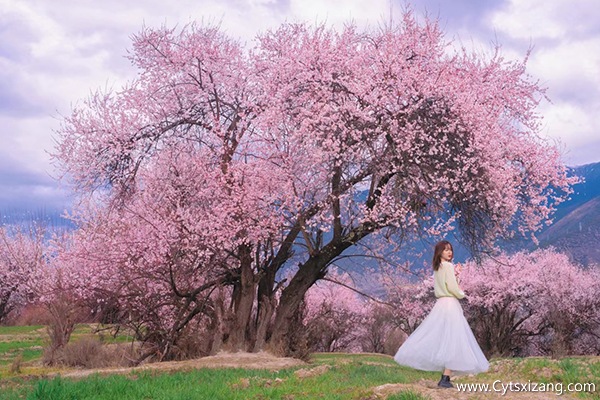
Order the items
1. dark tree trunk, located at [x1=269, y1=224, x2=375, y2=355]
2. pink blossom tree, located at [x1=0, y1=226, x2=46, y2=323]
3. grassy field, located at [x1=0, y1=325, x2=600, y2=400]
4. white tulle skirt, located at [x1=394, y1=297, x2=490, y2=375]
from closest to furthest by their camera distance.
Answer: grassy field, located at [x1=0, y1=325, x2=600, y2=400] < white tulle skirt, located at [x1=394, y1=297, x2=490, y2=375] < dark tree trunk, located at [x1=269, y1=224, x2=375, y2=355] < pink blossom tree, located at [x1=0, y1=226, x2=46, y2=323]

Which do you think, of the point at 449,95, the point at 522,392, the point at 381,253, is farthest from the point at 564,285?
the point at 522,392

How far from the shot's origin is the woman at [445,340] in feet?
31.9

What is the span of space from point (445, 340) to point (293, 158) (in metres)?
10.4

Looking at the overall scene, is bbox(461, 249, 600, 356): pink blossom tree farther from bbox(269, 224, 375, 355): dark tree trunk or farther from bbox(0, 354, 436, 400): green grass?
bbox(0, 354, 436, 400): green grass

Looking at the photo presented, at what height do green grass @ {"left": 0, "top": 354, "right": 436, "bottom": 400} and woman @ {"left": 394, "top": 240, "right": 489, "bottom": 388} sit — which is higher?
woman @ {"left": 394, "top": 240, "right": 489, "bottom": 388}

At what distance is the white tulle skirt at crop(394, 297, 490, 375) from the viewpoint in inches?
382

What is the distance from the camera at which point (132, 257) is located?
20.7m

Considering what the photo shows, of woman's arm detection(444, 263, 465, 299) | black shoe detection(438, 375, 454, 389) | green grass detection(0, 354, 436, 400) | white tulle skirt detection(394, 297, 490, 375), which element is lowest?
green grass detection(0, 354, 436, 400)

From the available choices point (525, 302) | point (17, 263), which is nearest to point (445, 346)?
point (525, 302)

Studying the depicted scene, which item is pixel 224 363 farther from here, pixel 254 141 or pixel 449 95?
pixel 449 95

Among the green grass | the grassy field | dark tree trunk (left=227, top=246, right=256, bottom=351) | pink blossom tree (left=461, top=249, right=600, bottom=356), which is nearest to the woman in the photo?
the grassy field

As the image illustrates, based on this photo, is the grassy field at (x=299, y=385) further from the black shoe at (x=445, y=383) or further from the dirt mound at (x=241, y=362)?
the dirt mound at (x=241, y=362)

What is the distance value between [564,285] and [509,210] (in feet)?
88.5

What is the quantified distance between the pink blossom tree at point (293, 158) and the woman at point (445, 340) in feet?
25.6
